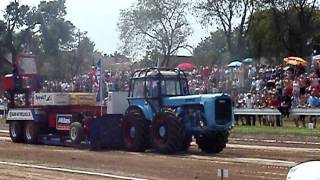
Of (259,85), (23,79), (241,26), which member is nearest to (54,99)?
(23,79)

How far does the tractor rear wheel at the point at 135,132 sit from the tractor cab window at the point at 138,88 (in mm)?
531

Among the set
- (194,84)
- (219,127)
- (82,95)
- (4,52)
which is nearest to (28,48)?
(4,52)

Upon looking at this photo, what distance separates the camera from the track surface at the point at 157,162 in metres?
13.6

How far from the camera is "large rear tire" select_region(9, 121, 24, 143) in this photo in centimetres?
2533

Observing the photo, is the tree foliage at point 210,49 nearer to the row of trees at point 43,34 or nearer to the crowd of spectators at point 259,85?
the row of trees at point 43,34

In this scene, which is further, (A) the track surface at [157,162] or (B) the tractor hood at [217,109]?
(B) the tractor hood at [217,109]

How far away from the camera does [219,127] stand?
1830 cm

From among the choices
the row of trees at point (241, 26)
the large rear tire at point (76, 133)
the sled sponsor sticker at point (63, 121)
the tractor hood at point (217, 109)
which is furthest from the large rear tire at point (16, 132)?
the row of trees at point (241, 26)

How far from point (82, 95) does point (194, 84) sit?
13.5 m

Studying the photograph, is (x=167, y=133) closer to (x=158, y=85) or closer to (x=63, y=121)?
(x=158, y=85)

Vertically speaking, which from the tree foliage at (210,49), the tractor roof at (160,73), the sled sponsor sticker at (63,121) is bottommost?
the sled sponsor sticker at (63,121)

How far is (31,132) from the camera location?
2448 centimetres

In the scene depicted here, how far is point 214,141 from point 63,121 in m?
6.42

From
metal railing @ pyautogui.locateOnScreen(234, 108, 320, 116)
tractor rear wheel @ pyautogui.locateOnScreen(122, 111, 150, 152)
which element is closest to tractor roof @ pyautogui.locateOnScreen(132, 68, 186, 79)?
tractor rear wheel @ pyautogui.locateOnScreen(122, 111, 150, 152)
